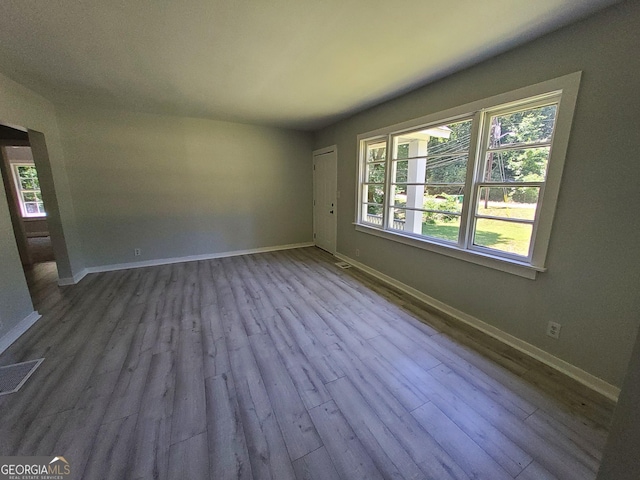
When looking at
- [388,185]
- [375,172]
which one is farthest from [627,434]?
[375,172]

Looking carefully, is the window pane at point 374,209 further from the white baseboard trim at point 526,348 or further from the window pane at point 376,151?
the white baseboard trim at point 526,348

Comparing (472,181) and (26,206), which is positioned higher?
(472,181)

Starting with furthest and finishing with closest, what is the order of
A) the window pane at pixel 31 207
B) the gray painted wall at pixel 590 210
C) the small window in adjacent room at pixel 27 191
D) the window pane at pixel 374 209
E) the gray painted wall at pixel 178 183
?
the window pane at pixel 31 207 < the small window in adjacent room at pixel 27 191 < the window pane at pixel 374 209 < the gray painted wall at pixel 178 183 < the gray painted wall at pixel 590 210

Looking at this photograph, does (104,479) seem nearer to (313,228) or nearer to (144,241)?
(144,241)

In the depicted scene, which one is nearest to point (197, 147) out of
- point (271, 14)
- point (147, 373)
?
point (271, 14)

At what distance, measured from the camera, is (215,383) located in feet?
5.85

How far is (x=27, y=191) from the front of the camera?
6703mm

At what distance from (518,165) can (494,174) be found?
0.68ft

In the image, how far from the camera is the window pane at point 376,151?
3738 millimetres

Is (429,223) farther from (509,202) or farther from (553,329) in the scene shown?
(553,329)

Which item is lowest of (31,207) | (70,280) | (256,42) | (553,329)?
(70,280)

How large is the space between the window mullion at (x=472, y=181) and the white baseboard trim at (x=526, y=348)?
75 cm

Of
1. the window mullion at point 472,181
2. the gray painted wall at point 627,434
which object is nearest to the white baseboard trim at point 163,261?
the window mullion at point 472,181

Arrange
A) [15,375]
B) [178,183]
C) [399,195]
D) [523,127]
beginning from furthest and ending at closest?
[178,183]
[399,195]
[523,127]
[15,375]
